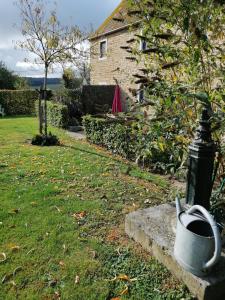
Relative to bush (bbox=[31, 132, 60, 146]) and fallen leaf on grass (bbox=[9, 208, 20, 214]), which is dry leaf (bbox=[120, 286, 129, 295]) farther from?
bush (bbox=[31, 132, 60, 146])

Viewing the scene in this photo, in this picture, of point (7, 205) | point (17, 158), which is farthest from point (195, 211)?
point (17, 158)

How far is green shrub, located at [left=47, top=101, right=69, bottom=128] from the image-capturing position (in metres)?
12.5

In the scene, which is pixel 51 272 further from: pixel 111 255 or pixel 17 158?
pixel 17 158

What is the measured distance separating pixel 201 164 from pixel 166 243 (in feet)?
2.97

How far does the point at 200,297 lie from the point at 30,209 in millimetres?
2765

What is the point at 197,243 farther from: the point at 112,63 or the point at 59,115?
the point at 112,63

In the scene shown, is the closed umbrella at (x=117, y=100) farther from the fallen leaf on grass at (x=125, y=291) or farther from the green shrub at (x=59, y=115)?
the fallen leaf on grass at (x=125, y=291)

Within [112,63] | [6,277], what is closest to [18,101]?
[112,63]

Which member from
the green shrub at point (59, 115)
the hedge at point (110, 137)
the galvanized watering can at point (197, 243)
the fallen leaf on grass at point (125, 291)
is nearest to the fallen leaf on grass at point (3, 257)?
the fallen leaf on grass at point (125, 291)

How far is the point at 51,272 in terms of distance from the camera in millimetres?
2803

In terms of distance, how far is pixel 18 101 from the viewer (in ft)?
63.5

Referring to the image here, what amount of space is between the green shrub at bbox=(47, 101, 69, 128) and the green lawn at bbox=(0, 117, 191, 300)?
628cm

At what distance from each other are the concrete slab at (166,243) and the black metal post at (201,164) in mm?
458

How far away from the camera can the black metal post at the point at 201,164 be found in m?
2.61
